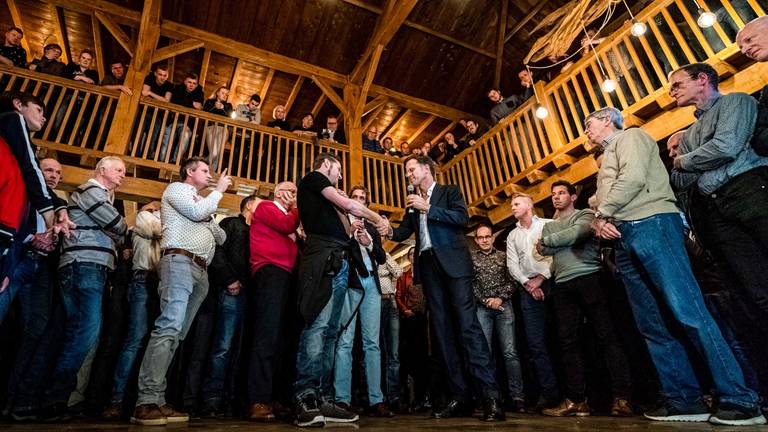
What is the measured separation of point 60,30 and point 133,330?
7648 millimetres

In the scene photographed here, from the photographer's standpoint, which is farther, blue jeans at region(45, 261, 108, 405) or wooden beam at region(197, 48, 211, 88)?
wooden beam at region(197, 48, 211, 88)

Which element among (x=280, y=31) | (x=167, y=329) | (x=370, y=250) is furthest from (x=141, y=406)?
(x=280, y=31)

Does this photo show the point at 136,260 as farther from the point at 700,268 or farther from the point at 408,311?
the point at 700,268

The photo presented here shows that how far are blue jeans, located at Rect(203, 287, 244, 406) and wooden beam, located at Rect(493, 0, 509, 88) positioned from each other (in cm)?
756

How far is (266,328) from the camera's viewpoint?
7.34 feet

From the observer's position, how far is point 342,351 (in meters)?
2.43

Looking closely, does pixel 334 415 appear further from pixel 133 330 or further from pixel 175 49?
pixel 175 49

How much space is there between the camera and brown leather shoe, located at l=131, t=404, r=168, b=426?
183 cm

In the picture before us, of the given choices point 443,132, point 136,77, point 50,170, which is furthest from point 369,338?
point 443,132

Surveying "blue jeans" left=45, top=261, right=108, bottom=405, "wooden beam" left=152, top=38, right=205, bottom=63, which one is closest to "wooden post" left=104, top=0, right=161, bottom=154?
"wooden beam" left=152, top=38, right=205, bottom=63

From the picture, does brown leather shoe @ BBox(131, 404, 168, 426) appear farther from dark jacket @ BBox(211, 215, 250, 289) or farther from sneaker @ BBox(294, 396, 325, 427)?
dark jacket @ BBox(211, 215, 250, 289)

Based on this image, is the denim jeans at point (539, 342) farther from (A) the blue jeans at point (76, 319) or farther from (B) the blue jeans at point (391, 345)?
(A) the blue jeans at point (76, 319)

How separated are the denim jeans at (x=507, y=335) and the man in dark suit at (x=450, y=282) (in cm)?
60

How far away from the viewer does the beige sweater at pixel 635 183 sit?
6.40ft
